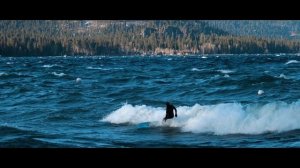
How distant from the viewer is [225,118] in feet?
63.4

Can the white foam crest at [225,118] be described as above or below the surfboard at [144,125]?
above

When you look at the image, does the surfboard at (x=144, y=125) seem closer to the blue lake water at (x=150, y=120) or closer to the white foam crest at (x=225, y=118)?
the blue lake water at (x=150, y=120)

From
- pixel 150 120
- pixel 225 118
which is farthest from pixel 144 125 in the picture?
pixel 225 118

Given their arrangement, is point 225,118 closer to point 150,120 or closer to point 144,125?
point 144,125

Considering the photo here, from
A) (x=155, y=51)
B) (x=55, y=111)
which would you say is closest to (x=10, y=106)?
(x=55, y=111)

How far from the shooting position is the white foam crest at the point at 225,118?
17500 mm

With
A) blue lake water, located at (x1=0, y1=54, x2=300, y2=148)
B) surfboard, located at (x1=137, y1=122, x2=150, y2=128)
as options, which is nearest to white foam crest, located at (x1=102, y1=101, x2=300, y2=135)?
blue lake water, located at (x1=0, y1=54, x2=300, y2=148)

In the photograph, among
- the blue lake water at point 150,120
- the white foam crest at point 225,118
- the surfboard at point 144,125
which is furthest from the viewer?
the surfboard at point 144,125

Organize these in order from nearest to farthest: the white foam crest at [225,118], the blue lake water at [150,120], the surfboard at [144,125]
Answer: the blue lake water at [150,120]
the white foam crest at [225,118]
the surfboard at [144,125]

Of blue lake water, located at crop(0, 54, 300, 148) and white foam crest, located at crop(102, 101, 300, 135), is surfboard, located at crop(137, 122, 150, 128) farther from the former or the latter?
white foam crest, located at crop(102, 101, 300, 135)

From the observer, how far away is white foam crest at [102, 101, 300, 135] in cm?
1750

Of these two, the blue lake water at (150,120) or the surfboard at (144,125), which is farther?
the surfboard at (144,125)

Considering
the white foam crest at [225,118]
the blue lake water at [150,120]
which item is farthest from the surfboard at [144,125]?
the white foam crest at [225,118]
